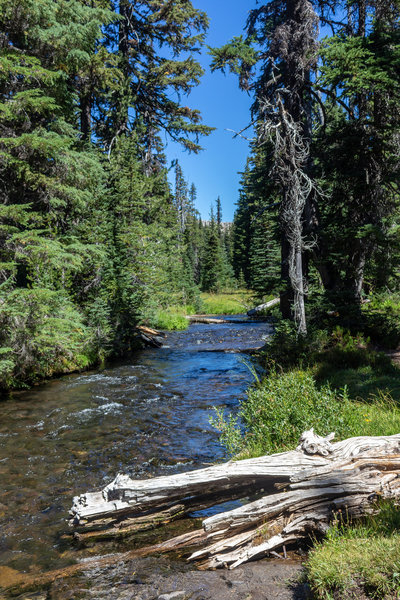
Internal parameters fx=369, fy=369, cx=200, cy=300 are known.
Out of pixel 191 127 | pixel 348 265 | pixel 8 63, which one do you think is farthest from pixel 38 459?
pixel 191 127

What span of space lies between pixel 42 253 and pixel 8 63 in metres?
4.60

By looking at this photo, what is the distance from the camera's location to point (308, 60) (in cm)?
1138

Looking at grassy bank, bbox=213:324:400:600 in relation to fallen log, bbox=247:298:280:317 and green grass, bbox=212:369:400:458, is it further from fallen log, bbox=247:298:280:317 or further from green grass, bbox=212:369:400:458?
fallen log, bbox=247:298:280:317

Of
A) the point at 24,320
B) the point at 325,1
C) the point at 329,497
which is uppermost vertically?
the point at 325,1

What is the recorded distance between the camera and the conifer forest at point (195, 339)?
3.49m

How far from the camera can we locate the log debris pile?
3400mm

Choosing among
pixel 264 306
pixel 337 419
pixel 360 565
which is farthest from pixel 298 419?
pixel 264 306

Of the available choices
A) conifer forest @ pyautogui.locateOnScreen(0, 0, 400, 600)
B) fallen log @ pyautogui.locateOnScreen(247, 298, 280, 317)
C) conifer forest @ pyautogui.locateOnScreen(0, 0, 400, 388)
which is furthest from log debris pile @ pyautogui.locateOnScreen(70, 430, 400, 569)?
fallen log @ pyautogui.locateOnScreen(247, 298, 280, 317)

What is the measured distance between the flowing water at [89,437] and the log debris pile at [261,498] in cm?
69

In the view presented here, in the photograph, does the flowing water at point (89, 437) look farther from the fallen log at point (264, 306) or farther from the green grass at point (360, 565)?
the fallen log at point (264, 306)

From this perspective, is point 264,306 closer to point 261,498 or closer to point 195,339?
point 195,339

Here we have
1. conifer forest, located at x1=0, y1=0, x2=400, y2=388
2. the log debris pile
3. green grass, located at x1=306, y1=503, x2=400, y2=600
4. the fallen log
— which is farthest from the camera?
the fallen log

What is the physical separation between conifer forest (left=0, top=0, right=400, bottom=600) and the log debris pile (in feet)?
0.07

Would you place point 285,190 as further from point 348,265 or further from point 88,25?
point 88,25
